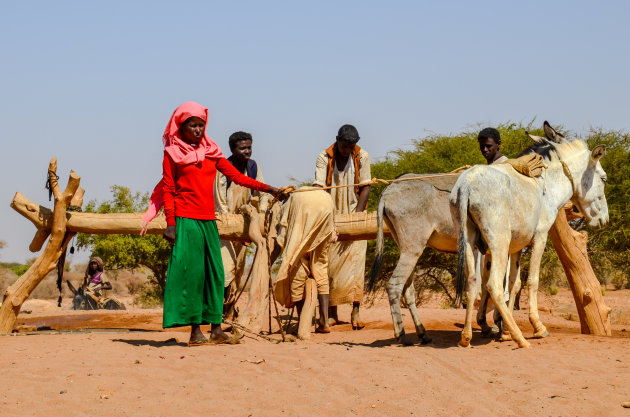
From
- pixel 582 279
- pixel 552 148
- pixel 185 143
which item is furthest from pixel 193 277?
pixel 582 279

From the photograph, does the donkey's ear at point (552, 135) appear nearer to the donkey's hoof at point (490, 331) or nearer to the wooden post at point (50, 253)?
the donkey's hoof at point (490, 331)

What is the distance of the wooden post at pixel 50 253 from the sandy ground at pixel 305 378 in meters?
1.20

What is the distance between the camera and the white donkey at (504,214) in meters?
7.67

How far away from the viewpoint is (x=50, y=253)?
9.38m

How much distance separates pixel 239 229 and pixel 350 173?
190 centimetres

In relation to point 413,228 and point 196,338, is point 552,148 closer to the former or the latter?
→ point 413,228

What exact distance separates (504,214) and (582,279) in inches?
97.8

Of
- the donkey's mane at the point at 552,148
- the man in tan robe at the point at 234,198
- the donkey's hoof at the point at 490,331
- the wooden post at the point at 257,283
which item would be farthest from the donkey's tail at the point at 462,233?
the man in tan robe at the point at 234,198

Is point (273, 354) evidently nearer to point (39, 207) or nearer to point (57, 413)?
point (57, 413)

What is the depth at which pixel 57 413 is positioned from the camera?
4977 millimetres

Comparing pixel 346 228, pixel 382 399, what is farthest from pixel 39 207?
pixel 382 399

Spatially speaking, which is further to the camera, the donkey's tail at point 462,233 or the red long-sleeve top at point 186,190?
the donkey's tail at point 462,233

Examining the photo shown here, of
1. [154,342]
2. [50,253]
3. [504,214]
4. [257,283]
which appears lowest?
[154,342]

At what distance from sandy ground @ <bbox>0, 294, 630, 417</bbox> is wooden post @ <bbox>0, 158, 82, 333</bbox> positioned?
120 cm
